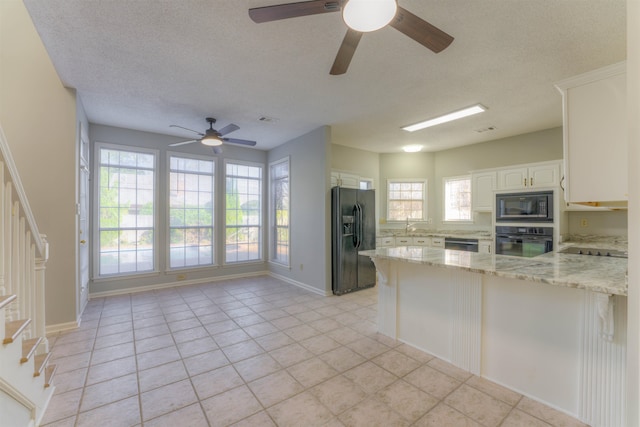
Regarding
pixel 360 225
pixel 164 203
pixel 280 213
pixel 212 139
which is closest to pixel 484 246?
pixel 360 225

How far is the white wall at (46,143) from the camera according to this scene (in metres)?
3.07

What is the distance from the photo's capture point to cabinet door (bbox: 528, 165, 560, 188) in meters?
4.44

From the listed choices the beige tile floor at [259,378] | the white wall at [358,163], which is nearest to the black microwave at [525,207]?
the white wall at [358,163]

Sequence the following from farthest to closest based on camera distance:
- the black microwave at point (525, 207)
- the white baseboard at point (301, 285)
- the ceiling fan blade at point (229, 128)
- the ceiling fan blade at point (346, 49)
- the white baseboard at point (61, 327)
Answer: the white baseboard at point (301, 285)
the black microwave at point (525, 207)
the ceiling fan blade at point (229, 128)
the white baseboard at point (61, 327)
the ceiling fan blade at point (346, 49)

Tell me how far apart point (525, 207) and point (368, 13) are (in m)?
4.45

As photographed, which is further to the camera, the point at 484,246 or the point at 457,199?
the point at 457,199

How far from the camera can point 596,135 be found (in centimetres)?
191

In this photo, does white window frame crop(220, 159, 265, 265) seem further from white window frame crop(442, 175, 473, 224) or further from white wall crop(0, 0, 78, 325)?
white window frame crop(442, 175, 473, 224)

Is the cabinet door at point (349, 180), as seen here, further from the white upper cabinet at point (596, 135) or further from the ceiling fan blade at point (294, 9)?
the ceiling fan blade at point (294, 9)

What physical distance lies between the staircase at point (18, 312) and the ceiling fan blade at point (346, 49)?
6.87 feet

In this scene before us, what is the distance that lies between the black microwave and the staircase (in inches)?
232

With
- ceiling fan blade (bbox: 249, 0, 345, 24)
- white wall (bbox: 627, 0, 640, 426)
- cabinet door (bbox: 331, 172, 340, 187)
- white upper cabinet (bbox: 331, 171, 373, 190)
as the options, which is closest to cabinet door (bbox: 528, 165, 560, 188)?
white upper cabinet (bbox: 331, 171, 373, 190)

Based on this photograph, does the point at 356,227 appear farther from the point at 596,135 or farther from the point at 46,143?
the point at 46,143

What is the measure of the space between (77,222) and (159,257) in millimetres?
1787
